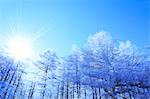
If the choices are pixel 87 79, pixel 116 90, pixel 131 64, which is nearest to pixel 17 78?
pixel 87 79

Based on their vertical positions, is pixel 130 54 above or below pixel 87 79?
above

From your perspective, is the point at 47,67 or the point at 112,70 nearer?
the point at 112,70

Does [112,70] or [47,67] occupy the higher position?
[47,67]

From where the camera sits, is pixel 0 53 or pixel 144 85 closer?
pixel 144 85

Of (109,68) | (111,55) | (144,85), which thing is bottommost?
(144,85)

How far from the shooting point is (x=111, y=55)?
967 centimetres

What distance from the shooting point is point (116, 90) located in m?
9.74

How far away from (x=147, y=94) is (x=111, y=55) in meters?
2.92

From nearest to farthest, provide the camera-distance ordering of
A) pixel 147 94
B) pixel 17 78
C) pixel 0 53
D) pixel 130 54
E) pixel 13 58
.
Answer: pixel 147 94
pixel 130 54
pixel 0 53
pixel 13 58
pixel 17 78

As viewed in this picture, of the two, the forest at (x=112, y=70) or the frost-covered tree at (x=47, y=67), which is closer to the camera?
the forest at (x=112, y=70)

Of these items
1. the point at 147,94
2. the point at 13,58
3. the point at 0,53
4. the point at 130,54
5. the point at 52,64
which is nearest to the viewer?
the point at 147,94

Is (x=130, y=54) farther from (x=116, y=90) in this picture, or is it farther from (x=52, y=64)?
(x=52, y=64)

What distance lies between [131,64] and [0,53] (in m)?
10.3

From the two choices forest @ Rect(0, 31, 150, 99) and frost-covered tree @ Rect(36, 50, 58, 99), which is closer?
forest @ Rect(0, 31, 150, 99)
